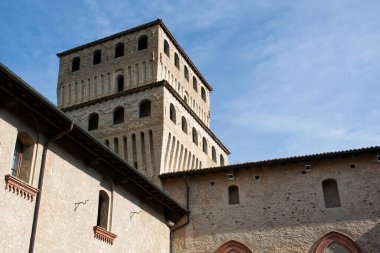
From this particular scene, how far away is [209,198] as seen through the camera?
2058 centimetres

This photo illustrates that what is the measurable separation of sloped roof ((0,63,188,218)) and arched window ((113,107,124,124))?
812 cm

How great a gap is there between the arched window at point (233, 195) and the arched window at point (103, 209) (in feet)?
20.7

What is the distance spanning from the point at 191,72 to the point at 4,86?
20.7 metres

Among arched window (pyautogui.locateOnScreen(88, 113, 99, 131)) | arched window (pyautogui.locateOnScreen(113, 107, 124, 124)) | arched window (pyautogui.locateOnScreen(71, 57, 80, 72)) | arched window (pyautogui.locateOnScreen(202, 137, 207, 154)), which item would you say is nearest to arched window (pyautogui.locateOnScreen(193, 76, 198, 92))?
arched window (pyautogui.locateOnScreen(202, 137, 207, 154))

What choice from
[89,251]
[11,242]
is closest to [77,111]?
[89,251]

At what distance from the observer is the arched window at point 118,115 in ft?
84.6

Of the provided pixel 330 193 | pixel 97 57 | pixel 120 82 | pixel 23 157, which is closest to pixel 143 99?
pixel 120 82

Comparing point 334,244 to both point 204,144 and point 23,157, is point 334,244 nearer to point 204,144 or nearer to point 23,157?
point 23,157

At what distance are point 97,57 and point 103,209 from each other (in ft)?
52.0

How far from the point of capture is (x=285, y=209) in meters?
19.3

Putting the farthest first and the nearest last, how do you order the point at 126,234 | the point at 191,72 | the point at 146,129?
1. the point at 191,72
2. the point at 146,129
3. the point at 126,234

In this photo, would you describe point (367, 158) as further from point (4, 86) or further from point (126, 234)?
point (4, 86)

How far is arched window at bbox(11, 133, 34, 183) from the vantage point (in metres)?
12.2

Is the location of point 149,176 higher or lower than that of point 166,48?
lower
